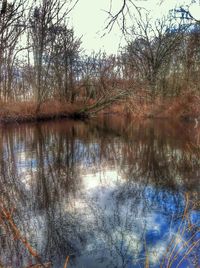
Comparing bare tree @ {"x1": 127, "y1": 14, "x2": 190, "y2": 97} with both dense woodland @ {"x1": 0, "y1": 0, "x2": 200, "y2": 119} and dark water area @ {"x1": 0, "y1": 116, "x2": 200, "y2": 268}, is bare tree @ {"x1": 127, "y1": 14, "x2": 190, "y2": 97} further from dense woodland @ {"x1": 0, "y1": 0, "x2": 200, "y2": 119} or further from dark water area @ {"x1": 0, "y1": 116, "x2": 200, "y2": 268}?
dark water area @ {"x1": 0, "y1": 116, "x2": 200, "y2": 268}

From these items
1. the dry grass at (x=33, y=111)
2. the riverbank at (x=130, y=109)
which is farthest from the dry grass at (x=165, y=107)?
the dry grass at (x=33, y=111)

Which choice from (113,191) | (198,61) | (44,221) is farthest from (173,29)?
(44,221)

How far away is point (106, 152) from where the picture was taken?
7348mm

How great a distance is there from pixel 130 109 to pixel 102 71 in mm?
3831

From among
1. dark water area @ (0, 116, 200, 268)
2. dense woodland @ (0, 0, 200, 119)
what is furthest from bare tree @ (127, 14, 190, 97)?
dark water area @ (0, 116, 200, 268)

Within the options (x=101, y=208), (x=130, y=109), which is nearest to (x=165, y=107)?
(x=130, y=109)

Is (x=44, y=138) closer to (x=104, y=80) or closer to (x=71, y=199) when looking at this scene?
(x=71, y=199)

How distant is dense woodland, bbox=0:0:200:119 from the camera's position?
668 inches

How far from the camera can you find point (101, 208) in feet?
11.9

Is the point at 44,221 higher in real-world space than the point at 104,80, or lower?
lower

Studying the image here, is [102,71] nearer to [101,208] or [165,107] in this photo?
[165,107]

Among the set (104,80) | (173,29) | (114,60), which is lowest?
(104,80)

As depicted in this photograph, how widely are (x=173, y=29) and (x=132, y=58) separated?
4.05 meters

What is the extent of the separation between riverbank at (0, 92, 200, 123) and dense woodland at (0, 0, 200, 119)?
0.35ft
